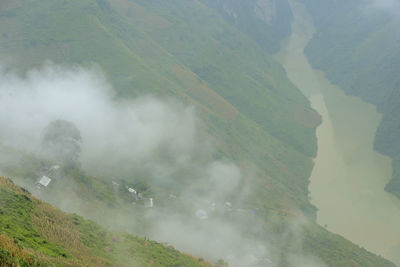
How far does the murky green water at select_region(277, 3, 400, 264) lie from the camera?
9162cm

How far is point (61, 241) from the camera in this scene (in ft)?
108

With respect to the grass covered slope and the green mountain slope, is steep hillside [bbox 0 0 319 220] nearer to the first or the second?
the green mountain slope

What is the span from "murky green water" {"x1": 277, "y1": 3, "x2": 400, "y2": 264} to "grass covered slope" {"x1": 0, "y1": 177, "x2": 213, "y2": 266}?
61.5 meters

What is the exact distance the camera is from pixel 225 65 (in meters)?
138

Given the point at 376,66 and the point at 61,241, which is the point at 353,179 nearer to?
the point at 376,66

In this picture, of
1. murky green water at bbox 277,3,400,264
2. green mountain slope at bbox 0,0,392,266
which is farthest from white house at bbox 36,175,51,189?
murky green water at bbox 277,3,400,264

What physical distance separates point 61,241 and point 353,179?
96983 mm

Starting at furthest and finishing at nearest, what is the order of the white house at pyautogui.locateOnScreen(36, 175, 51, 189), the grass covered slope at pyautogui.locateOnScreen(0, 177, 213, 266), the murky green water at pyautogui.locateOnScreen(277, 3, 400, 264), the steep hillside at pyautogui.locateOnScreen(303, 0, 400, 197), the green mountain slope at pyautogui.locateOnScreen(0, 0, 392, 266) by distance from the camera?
the steep hillside at pyautogui.locateOnScreen(303, 0, 400, 197) → the murky green water at pyautogui.locateOnScreen(277, 3, 400, 264) → the green mountain slope at pyautogui.locateOnScreen(0, 0, 392, 266) → the white house at pyautogui.locateOnScreen(36, 175, 51, 189) → the grass covered slope at pyautogui.locateOnScreen(0, 177, 213, 266)

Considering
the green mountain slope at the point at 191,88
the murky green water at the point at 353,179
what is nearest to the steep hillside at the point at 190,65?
the green mountain slope at the point at 191,88

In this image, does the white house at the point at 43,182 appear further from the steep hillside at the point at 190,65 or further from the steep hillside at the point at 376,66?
the steep hillside at the point at 376,66

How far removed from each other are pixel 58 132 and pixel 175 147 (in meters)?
30.1

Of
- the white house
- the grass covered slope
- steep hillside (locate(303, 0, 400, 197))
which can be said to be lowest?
the grass covered slope

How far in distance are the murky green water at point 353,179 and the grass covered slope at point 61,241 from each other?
202 ft

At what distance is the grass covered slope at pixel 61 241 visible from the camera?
995 inches
